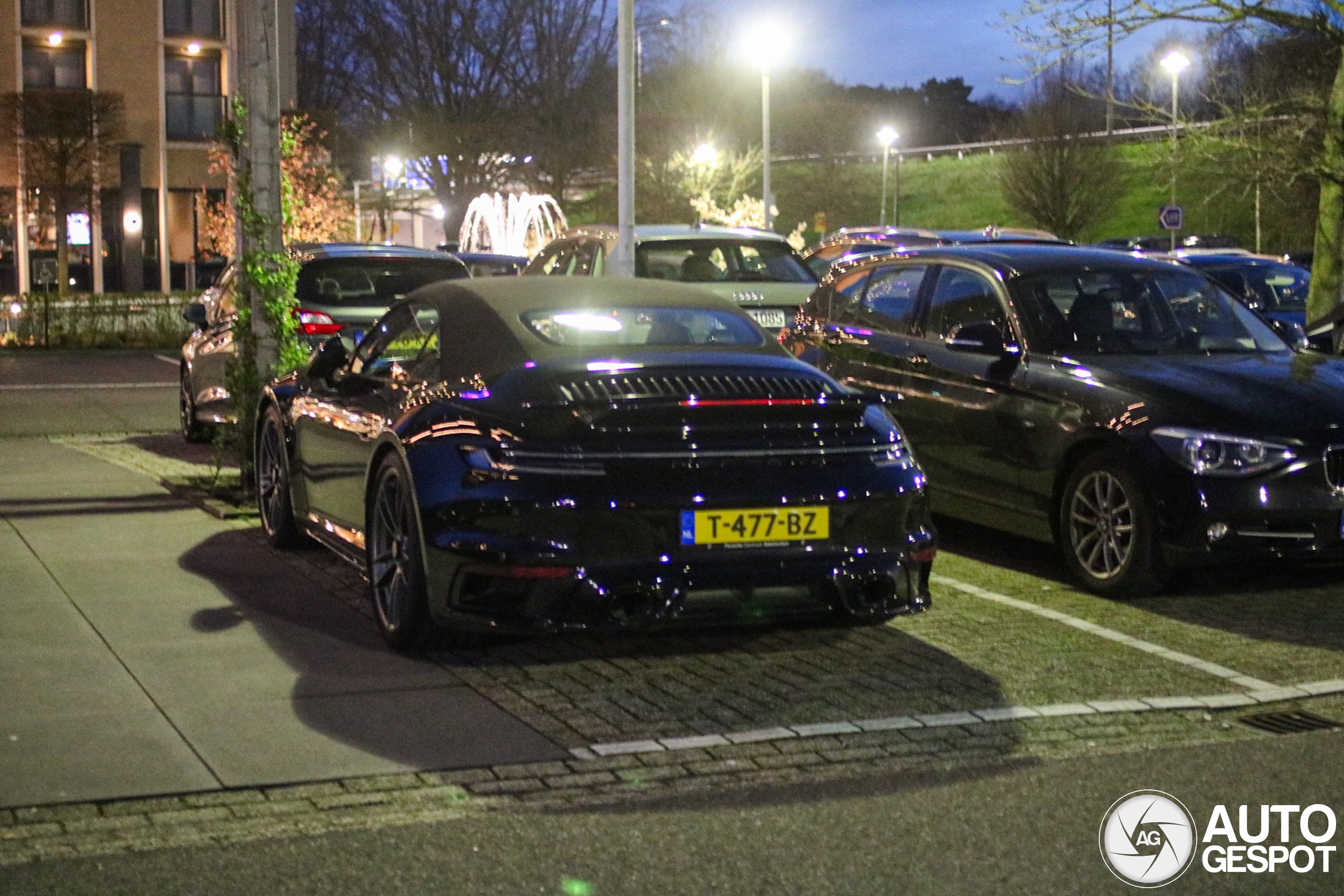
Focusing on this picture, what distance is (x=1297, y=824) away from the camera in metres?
5.36

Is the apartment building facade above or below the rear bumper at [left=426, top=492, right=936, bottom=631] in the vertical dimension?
above

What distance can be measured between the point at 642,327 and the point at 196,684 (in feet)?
7.55

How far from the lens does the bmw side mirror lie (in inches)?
400

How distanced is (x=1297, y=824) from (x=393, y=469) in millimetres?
3674

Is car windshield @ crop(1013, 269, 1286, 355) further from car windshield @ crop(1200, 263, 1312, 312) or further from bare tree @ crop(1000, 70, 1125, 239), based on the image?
bare tree @ crop(1000, 70, 1125, 239)

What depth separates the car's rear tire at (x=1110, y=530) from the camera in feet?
28.4

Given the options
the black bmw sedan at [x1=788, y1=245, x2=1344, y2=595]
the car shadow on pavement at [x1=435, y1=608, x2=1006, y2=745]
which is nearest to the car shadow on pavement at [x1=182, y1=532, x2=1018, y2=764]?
the car shadow on pavement at [x1=435, y1=608, x2=1006, y2=745]

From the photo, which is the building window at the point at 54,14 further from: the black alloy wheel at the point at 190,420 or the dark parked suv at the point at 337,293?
the dark parked suv at the point at 337,293

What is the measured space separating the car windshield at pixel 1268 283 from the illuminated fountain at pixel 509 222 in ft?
108

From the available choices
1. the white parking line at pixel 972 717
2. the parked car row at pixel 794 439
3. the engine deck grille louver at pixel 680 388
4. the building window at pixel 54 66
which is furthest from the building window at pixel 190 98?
the white parking line at pixel 972 717

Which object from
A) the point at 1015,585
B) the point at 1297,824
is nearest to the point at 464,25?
the point at 1015,585

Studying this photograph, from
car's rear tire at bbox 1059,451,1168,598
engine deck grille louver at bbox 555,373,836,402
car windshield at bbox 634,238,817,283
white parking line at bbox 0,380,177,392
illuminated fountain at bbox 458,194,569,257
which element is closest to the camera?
engine deck grille louver at bbox 555,373,836,402

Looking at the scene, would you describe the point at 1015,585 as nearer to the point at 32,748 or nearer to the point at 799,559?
the point at 799,559

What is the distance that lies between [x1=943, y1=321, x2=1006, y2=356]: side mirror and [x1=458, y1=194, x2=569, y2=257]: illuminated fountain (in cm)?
4298
